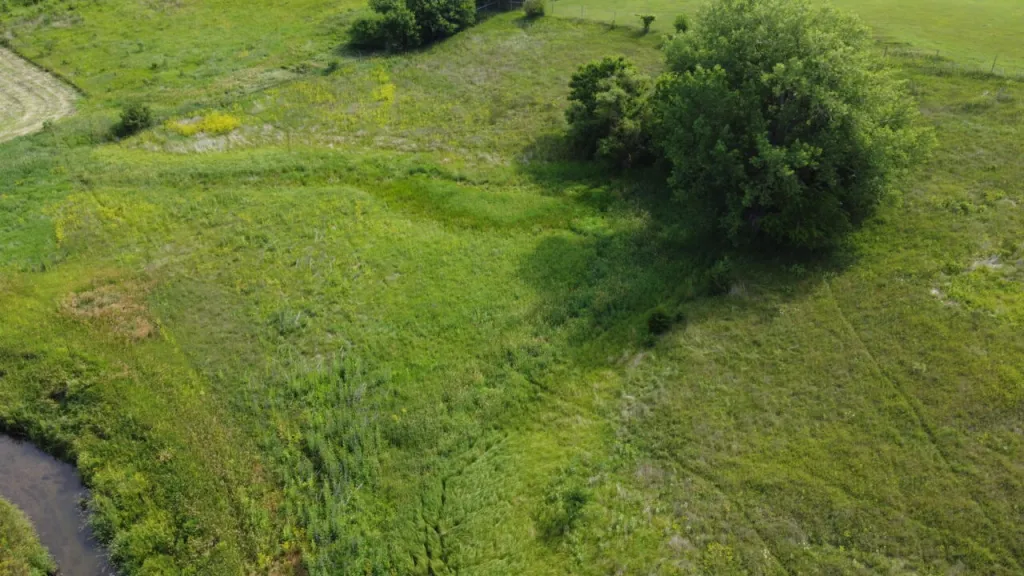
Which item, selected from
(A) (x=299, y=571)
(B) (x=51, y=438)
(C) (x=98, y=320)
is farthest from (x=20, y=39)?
(A) (x=299, y=571)

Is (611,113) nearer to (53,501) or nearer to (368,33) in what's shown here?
(368,33)

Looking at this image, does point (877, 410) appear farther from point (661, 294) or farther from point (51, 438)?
point (51, 438)

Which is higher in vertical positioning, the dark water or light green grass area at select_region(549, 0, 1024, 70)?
light green grass area at select_region(549, 0, 1024, 70)

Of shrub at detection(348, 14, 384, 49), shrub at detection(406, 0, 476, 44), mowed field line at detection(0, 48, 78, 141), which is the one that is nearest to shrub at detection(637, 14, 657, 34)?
shrub at detection(406, 0, 476, 44)

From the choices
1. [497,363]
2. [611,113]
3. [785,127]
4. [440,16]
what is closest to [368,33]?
[440,16]

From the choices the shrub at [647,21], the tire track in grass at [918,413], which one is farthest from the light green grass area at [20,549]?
the shrub at [647,21]

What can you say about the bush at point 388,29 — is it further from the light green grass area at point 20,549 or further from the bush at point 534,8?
the light green grass area at point 20,549

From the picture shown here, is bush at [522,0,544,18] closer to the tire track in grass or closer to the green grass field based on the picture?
the green grass field
